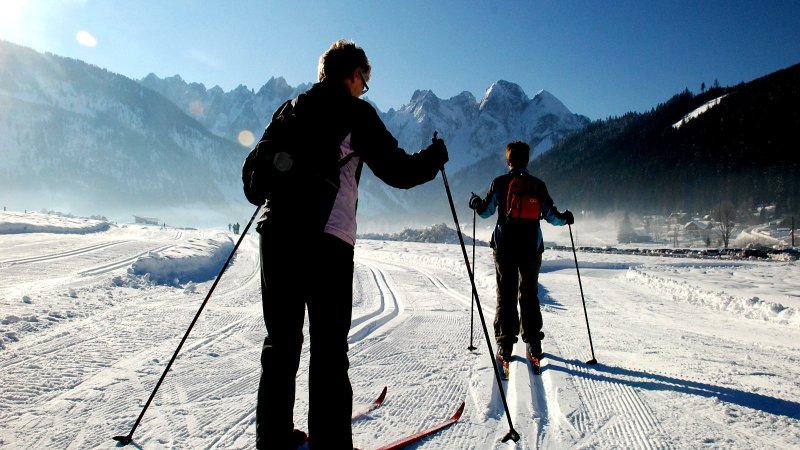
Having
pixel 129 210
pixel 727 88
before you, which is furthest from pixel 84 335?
pixel 727 88

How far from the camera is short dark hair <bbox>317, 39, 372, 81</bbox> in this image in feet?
6.42

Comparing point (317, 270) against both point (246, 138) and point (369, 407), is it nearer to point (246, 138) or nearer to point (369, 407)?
point (369, 407)

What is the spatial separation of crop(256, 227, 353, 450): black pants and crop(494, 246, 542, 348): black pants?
247 centimetres

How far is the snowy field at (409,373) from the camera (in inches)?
94.7

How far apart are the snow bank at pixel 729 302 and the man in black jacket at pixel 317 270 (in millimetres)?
8157

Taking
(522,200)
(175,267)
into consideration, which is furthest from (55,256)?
(522,200)

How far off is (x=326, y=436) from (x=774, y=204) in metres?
100.0

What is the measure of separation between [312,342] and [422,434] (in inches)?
41.8

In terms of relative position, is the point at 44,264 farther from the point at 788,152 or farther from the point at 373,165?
the point at 788,152

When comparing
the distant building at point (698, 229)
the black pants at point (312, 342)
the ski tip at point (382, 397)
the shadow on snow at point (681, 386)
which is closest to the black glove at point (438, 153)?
the black pants at point (312, 342)

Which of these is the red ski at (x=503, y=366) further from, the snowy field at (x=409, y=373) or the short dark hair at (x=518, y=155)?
the short dark hair at (x=518, y=155)

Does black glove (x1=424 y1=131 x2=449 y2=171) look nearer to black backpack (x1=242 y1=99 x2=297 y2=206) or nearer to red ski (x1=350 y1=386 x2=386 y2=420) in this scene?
black backpack (x1=242 y1=99 x2=297 y2=206)

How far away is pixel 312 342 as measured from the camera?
179 centimetres

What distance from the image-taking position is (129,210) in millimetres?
123688
